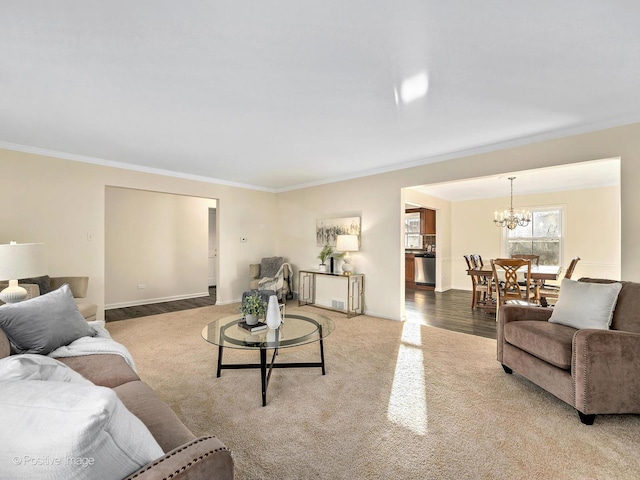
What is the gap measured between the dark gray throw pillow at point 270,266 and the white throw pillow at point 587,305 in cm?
454

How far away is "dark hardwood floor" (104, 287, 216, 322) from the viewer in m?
5.06

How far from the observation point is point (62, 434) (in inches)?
26.3

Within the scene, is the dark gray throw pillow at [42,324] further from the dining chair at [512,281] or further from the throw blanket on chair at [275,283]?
the dining chair at [512,281]

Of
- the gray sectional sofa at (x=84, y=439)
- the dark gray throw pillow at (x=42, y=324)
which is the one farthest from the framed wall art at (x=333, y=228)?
the gray sectional sofa at (x=84, y=439)

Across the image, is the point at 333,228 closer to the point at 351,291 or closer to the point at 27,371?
the point at 351,291

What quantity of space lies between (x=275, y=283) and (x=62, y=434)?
521 centimetres

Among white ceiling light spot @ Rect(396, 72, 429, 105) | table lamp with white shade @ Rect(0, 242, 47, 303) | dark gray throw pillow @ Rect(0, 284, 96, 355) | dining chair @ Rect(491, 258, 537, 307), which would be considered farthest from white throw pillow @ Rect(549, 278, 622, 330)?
table lamp with white shade @ Rect(0, 242, 47, 303)

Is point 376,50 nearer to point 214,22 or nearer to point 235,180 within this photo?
point 214,22

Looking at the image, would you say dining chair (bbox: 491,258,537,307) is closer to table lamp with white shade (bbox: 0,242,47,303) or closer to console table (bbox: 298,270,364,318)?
console table (bbox: 298,270,364,318)

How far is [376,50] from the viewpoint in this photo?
194 cm

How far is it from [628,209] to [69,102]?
5.12m

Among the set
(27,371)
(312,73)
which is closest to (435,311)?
(312,73)

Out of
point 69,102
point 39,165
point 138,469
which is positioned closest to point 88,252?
point 39,165

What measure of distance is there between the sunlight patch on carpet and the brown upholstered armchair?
86 cm
